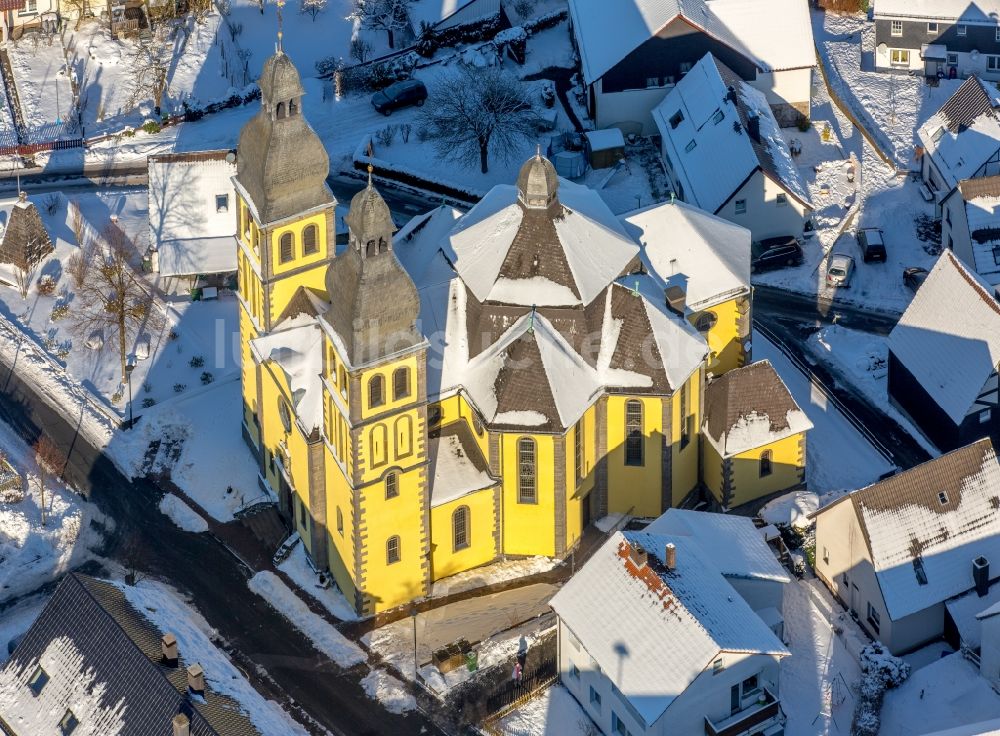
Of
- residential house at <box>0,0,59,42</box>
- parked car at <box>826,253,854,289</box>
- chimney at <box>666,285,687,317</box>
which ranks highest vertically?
residential house at <box>0,0,59,42</box>

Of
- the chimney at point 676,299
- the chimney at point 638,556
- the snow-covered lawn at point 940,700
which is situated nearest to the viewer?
the chimney at point 638,556

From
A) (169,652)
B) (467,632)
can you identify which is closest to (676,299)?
(467,632)

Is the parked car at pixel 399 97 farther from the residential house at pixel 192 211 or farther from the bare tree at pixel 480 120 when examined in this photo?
the residential house at pixel 192 211

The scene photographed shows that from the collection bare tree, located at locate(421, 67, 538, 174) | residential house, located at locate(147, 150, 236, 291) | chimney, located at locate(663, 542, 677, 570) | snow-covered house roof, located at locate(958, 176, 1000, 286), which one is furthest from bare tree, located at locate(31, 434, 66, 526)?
snow-covered house roof, located at locate(958, 176, 1000, 286)

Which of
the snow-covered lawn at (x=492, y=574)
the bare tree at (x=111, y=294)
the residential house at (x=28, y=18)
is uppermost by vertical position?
the residential house at (x=28, y=18)

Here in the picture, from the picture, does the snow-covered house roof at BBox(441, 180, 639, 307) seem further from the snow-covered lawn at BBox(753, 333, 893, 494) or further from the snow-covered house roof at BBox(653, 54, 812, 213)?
the snow-covered house roof at BBox(653, 54, 812, 213)

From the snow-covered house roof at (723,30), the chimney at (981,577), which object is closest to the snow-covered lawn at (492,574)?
the chimney at (981,577)

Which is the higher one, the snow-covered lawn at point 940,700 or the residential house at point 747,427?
the residential house at point 747,427
